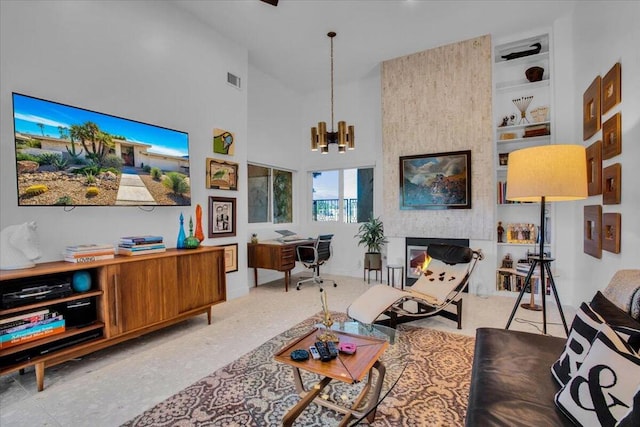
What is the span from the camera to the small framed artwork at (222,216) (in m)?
4.12

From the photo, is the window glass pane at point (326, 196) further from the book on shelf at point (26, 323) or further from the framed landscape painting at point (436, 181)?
the book on shelf at point (26, 323)

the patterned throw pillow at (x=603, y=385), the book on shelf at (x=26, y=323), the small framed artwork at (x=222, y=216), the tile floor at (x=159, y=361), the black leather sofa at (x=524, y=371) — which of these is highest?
the small framed artwork at (x=222, y=216)

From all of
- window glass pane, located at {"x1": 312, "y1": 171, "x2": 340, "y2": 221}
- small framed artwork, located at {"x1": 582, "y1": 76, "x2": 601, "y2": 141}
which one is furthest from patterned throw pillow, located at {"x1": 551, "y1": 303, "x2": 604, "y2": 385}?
window glass pane, located at {"x1": 312, "y1": 171, "x2": 340, "y2": 221}

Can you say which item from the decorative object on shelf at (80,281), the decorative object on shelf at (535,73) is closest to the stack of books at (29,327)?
the decorative object on shelf at (80,281)

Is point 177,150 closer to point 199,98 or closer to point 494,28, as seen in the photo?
point 199,98

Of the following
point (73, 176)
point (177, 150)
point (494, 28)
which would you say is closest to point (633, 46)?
point (494, 28)

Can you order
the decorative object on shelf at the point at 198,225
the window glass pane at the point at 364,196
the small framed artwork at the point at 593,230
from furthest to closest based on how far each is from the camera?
the window glass pane at the point at 364,196, the decorative object on shelf at the point at 198,225, the small framed artwork at the point at 593,230

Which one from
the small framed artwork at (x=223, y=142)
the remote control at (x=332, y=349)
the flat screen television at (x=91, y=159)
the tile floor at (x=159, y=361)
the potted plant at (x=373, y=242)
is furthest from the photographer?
the potted plant at (x=373, y=242)

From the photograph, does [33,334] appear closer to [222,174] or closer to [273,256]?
[222,174]

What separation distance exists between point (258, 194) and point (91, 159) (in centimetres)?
294

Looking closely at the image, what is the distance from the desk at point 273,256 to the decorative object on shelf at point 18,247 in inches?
114

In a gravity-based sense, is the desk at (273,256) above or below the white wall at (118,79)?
below

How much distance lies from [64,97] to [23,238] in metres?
1.29

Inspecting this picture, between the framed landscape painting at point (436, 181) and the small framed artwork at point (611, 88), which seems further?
the framed landscape painting at point (436, 181)
